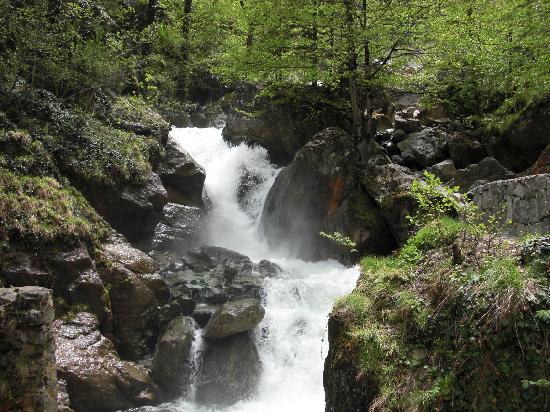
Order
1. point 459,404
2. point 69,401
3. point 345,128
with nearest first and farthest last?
point 459,404
point 69,401
point 345,128

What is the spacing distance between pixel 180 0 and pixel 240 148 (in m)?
12.4

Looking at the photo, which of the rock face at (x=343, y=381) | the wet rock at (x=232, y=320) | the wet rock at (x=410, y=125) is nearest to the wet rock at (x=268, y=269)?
the wet rock at (x=232, y=320)

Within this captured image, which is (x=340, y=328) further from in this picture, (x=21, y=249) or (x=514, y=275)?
(x=21, y=249)

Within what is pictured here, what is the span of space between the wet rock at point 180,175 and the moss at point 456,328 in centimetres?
1053

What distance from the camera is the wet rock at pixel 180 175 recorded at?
53.0 feet

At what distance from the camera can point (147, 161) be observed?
14.5 m

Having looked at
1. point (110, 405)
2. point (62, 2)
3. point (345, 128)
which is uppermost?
point (62, 2)

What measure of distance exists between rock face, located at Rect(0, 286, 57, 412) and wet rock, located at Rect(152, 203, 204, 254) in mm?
8154

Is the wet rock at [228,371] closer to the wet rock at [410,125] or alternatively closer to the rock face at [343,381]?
the rock face at [343,381]

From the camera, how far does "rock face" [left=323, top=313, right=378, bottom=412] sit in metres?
5.89

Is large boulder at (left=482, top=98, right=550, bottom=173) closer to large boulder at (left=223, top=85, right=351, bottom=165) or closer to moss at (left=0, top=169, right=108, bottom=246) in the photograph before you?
large boulder at (left=223, top=85, right=351, bottom=165)

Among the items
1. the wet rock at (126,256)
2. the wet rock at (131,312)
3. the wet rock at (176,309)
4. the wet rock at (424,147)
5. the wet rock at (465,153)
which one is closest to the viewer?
the wet rock at (131,312)

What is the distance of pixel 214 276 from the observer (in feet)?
42.3

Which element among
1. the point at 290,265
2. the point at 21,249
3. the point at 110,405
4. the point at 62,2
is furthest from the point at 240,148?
the point at 110,405
